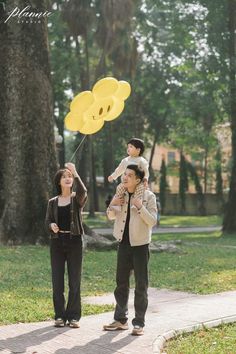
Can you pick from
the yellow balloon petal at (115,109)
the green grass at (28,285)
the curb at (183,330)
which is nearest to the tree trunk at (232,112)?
the green grass at (28,285)

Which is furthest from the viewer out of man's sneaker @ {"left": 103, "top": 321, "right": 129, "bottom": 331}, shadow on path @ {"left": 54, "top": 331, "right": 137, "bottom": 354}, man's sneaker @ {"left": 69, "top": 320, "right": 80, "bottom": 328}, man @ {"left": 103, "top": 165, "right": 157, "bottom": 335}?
man's sneaker @ {"left": 69, "top": 320, "right": 80, "bottom": 328}

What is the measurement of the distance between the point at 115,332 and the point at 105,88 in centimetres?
302

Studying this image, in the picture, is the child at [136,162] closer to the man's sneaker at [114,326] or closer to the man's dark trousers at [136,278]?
the man's dark trousers at [136,278]

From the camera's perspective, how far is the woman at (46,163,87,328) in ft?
23.2

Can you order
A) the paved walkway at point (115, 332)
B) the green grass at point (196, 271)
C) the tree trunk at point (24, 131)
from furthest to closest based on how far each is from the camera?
1. the tree trunk at point (24, 131)
2. the green grass at point (196, 271)
3. the paved walkway at point (115, 332)

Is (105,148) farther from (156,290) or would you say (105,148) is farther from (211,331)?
(211,331)

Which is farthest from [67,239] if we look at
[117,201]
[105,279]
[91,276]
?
[91,276]

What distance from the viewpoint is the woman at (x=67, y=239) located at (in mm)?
7086

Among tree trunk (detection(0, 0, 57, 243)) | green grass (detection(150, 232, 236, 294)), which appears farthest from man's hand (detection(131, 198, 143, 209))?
tree trunk (detection(0, 0, 57, 243))

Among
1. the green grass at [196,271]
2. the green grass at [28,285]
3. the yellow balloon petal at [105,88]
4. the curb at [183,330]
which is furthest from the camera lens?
the green grass at [196,271]

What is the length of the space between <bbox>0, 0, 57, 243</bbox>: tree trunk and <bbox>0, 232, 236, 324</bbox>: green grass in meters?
0.98

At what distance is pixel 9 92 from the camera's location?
604 inches

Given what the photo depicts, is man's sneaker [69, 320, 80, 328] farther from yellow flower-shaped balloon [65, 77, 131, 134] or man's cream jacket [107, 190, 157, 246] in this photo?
yellow flower-shaped balloon [65, 77, 131, 134]

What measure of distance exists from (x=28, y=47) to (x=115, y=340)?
10615 mm
